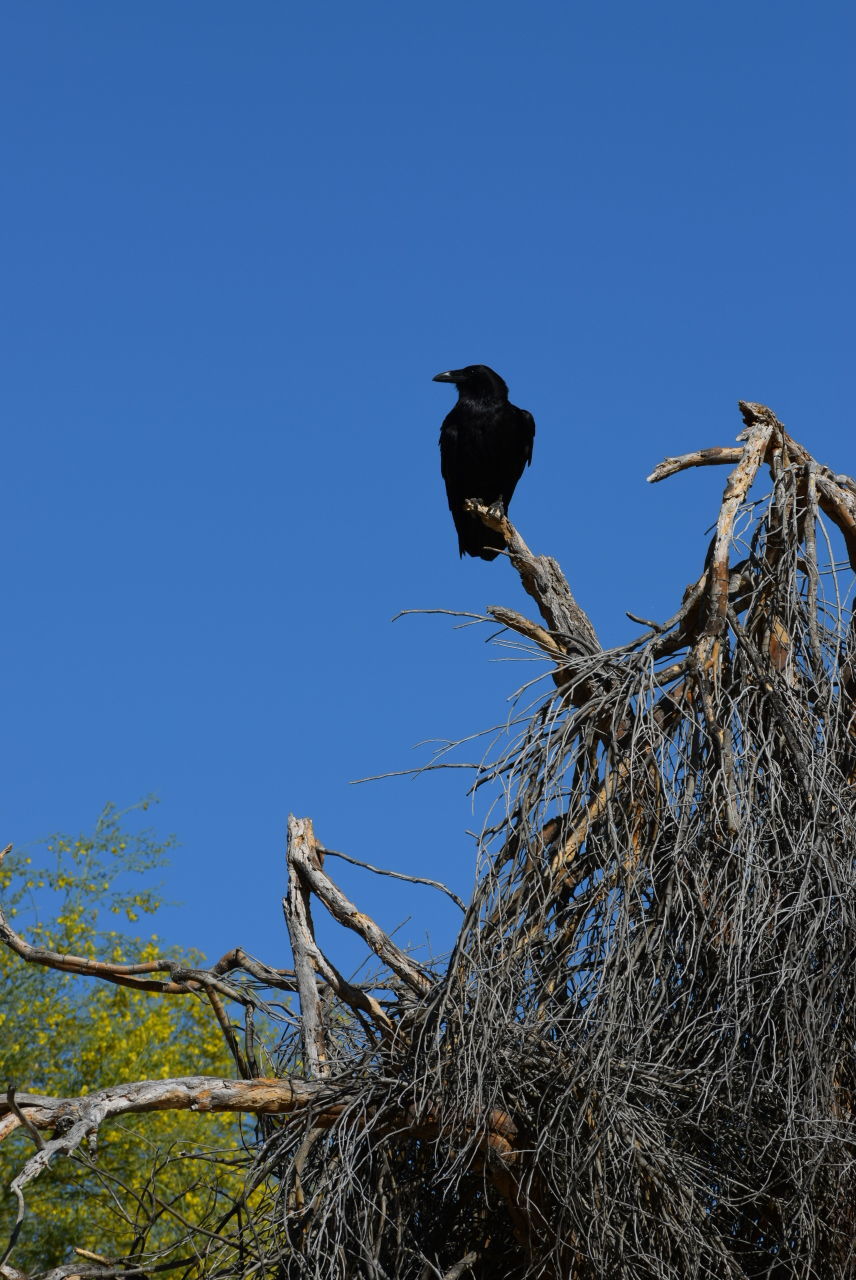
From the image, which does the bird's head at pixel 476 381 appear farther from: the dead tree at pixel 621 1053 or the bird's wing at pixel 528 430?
the dead tree at pixel 621 1053

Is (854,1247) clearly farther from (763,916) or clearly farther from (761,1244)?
(763,916)

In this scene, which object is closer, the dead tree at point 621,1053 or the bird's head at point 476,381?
the dead tree at point 621,1053

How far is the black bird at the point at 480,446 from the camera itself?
1020 centimetres

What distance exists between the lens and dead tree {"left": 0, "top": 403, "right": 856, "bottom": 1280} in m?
4.11

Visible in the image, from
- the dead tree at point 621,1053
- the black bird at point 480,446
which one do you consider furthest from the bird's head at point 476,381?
the dead tree at point 621,1053

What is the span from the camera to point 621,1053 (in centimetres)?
421

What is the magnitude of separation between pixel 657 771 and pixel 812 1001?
0.92 m

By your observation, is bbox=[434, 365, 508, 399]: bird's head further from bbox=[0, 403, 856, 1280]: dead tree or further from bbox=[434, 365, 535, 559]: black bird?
bbox=[0, 403, 856, 1280]: dead tree

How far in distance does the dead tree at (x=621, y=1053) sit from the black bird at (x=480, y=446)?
A: 520 cm

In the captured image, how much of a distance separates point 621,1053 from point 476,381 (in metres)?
7.26

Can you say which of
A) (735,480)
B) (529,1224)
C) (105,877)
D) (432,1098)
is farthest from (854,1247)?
(105,877)

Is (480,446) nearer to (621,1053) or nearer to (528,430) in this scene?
(528,430)

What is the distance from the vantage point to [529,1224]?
4.22m

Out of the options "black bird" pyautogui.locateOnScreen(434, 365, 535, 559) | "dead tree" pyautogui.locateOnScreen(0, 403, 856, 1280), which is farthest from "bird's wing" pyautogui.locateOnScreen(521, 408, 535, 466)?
"dead tree" pyautogui.locateOnScreen(0, 403, 856, 1280)
